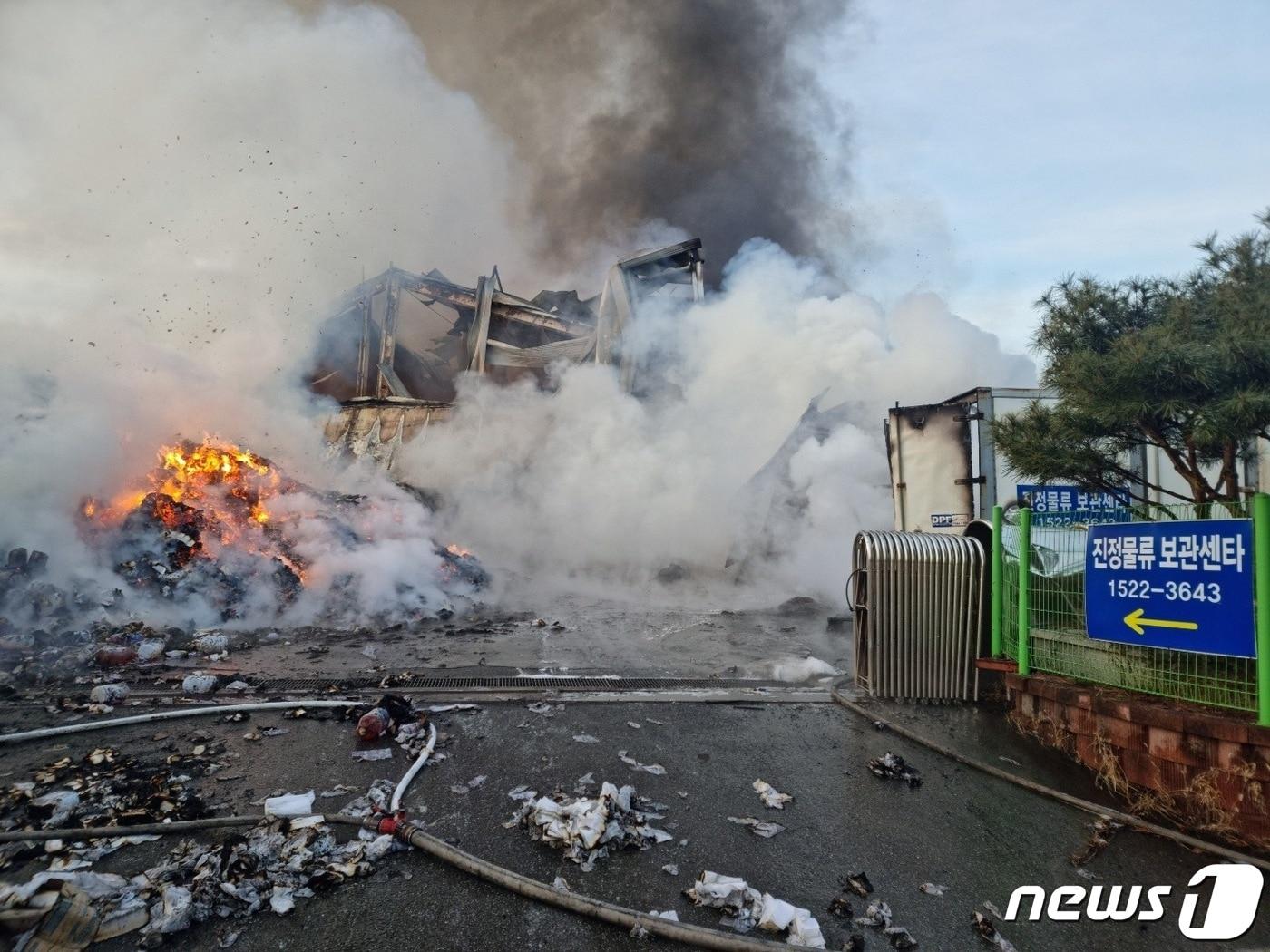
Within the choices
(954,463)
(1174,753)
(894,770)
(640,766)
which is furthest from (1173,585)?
(954,463)

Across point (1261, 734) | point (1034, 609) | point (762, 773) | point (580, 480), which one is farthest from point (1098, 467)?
point (580, 480)

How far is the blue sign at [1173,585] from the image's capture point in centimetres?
357

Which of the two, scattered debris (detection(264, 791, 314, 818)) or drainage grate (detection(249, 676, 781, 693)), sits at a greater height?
scattered debris (detection(264, 791, 314, 818))

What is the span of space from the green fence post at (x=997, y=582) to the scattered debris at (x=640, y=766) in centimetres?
326

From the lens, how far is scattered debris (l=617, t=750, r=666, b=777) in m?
4.24

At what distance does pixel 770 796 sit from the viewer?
13.1ft

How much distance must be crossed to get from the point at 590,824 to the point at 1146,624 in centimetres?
352

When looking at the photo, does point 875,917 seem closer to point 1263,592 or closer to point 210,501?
point 1263,592

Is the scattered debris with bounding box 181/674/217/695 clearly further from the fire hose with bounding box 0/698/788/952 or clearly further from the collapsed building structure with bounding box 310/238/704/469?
the collapsed building structure with bounding box 310/238/704/469

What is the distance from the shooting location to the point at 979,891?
310 centimetres

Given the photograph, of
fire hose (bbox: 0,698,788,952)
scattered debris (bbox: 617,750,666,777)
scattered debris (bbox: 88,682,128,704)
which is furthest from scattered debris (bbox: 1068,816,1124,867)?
scattered debris (bbox: 88,682,128,704)

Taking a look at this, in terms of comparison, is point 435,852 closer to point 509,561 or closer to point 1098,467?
point 1098,467

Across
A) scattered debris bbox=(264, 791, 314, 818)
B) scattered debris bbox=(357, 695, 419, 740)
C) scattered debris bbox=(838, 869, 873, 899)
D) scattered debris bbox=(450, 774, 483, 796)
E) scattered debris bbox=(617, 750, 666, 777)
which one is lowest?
scattered debris bbox=(838, 869, 873, 899)

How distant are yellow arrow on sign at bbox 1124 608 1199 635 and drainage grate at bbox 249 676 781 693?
308 centimetres
